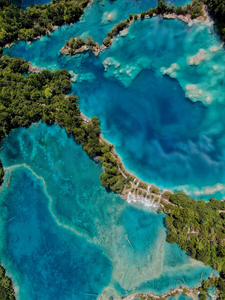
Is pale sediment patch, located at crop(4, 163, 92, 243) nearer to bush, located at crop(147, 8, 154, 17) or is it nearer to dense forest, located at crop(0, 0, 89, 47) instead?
dense forest, located at crop(0, 0, 89, 47)

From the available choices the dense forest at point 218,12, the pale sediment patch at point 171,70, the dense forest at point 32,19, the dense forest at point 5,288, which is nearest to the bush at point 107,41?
the dense forest at point 32,19

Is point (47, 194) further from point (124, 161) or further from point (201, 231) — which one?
point (201, 231)

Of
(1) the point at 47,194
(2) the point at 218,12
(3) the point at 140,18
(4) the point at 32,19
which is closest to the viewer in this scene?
(2) the point at 218,12

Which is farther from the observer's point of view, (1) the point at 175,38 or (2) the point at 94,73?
(2) the point at 94,73

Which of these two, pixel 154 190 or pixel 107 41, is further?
pixel 107 41

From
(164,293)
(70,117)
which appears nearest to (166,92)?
(70,117)

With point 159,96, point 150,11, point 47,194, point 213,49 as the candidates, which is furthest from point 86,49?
point 47,194

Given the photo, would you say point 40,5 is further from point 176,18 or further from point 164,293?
point 164,293

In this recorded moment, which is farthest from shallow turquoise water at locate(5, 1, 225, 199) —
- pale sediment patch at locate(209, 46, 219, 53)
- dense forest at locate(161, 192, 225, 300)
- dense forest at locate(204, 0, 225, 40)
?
dense forest at locate(161, 192, 225, 300)
